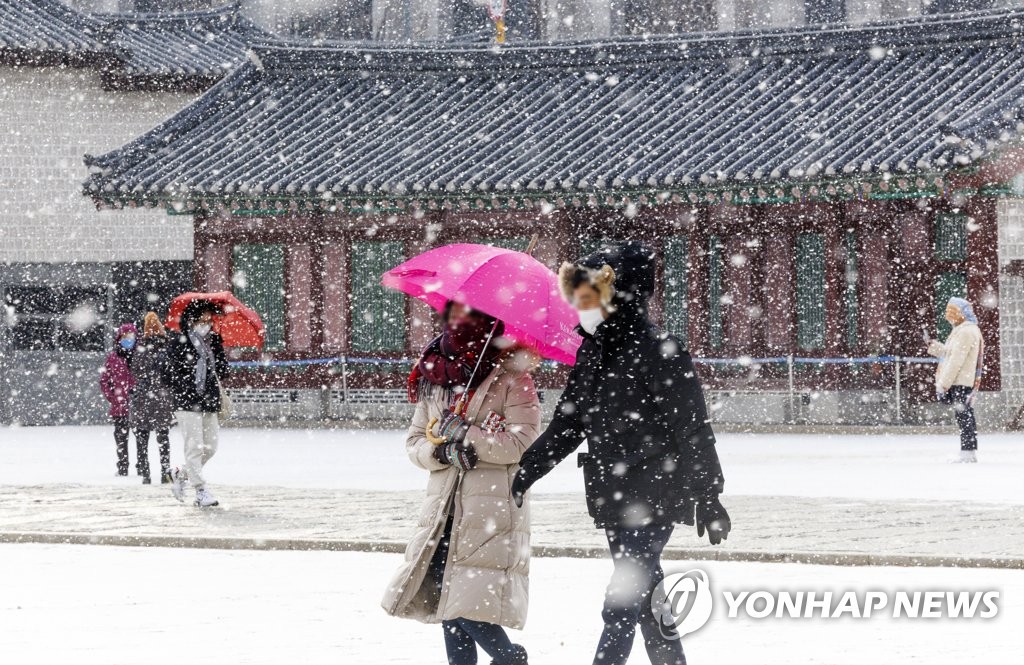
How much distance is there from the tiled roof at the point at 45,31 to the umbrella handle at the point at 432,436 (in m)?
25.5

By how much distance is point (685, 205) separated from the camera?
24.8 m

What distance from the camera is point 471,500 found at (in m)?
5.48

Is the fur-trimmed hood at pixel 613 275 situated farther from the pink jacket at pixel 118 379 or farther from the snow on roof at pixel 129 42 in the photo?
the snow on roof at pixel 129 42

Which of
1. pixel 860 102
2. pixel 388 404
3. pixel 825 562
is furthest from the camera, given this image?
pixel 388 404

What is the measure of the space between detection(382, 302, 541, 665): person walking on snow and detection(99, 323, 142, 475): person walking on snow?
1118cm

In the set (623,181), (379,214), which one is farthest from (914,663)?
(379,214)

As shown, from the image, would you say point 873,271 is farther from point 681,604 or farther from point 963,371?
point 681,604

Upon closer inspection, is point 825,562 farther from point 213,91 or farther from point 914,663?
point 213,91

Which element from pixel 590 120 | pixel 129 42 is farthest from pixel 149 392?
pixel 129 42

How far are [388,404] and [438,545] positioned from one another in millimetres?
20456

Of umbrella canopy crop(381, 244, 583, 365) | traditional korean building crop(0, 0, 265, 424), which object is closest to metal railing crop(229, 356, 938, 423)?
traditional korean building crop(0, 0, 265, 424)

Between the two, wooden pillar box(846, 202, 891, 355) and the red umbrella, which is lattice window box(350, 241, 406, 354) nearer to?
wooden pillar box(846, 202, 891, 355)

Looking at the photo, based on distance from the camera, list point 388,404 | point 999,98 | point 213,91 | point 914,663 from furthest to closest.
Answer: point 213,91 < point 388,404 < point 999,98 < point 914,663

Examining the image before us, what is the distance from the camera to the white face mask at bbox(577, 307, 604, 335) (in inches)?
215
